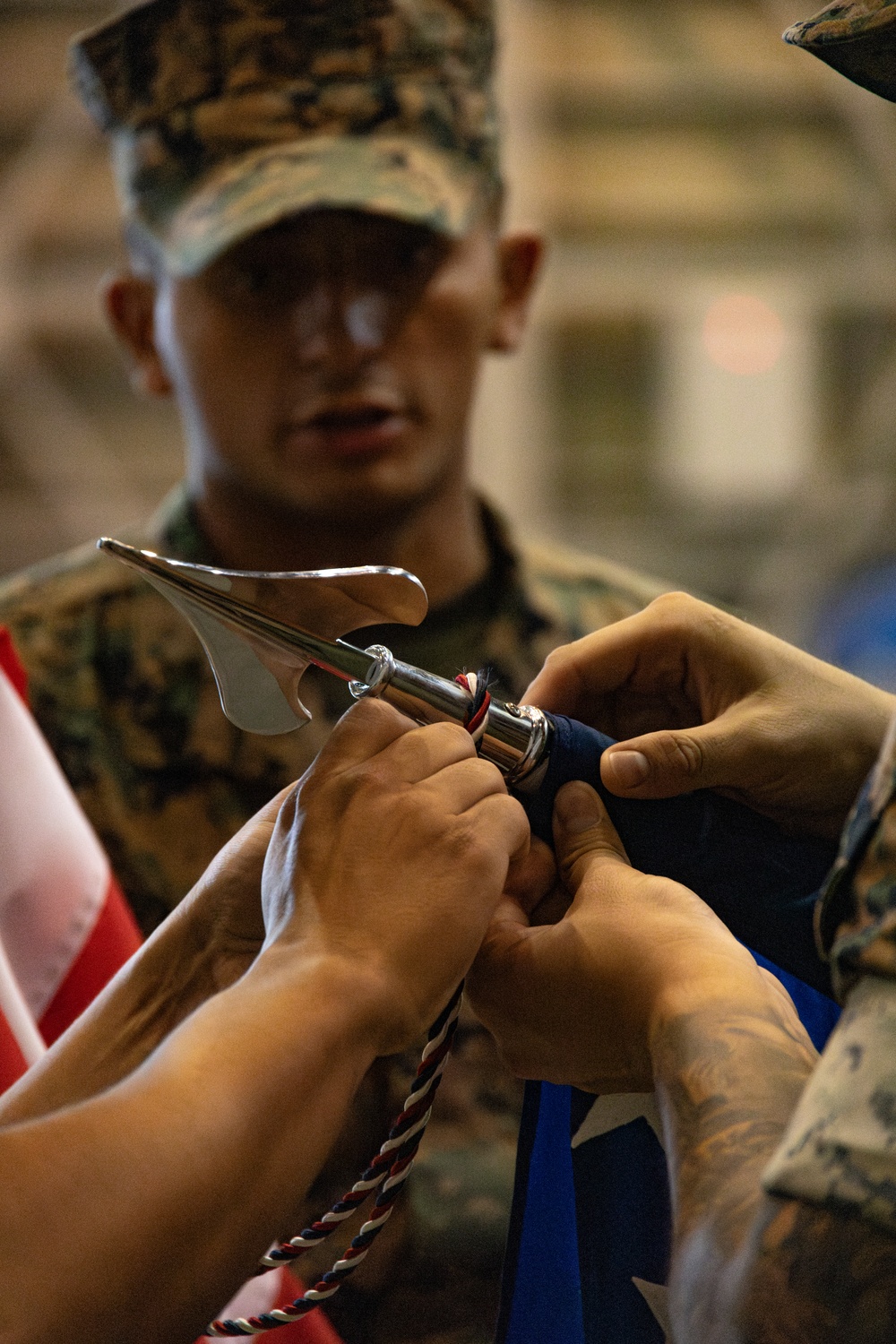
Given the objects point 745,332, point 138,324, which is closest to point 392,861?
point 138,324

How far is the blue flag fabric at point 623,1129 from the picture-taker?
0.55 m

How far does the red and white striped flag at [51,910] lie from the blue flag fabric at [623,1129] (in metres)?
0.19

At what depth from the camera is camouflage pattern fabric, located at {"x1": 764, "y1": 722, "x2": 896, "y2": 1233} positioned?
0.38 meters

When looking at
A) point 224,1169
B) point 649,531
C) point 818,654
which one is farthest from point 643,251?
point 224,1169

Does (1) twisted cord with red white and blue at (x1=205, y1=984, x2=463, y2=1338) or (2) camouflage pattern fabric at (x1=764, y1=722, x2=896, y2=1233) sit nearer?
(2) camouflage pattern fabric at (x1=764, y1=722, x2=896, y2=1233)

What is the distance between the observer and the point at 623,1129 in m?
0.56

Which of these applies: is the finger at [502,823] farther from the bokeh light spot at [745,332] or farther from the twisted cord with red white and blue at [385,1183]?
the bokeh light spot at [745,332]

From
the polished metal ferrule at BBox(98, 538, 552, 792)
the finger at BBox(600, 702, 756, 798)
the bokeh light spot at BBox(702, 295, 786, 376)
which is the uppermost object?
the polished metal ferrule at BBox(98, 538, 552, 792)

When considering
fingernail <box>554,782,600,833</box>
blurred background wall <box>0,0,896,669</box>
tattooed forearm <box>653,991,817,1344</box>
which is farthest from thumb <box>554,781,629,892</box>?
blurred background wall <box>0,0,896,669</box>

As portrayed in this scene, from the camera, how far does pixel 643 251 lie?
315 centimetres

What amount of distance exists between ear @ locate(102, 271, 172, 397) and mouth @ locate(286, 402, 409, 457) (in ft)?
0.75

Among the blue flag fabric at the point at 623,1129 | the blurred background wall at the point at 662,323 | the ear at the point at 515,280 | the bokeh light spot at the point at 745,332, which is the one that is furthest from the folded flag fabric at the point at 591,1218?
the bokeh light spot at the point at 745,332

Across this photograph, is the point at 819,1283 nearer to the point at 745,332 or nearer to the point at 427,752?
the point at 427,752

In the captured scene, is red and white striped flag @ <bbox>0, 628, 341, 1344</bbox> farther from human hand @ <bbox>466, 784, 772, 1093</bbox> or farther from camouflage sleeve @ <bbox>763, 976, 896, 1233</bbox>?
camouflage sleeve @ <bbox>763, 976, 896, 1233</bbox>
